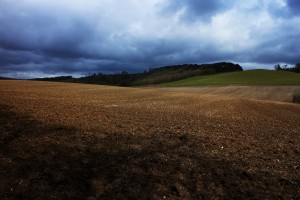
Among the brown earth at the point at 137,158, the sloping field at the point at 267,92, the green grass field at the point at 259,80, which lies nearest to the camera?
the brown earth at the point at 137,158

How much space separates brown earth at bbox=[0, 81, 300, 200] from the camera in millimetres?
8258

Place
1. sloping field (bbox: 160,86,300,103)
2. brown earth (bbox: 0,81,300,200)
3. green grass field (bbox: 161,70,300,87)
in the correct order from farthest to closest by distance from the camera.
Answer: green grass field (bbox: 161,70,300,87) < sloping field (bbox: 160,86,300,103) < brown earth (bbox: 0,81,300,200)

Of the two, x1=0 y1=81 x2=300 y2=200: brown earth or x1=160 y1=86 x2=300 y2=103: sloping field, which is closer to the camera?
x1=0 y1=81 x2=300 y2=200: brown earth

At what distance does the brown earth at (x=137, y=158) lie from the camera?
27.1 ft

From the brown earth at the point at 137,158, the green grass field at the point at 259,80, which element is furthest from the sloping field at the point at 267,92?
the brown earth at the point at 137,158

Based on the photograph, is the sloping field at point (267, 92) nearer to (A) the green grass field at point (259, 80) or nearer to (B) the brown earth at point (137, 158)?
(A) the green grass field at point (259, 80)

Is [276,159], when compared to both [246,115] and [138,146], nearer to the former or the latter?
[138,146]

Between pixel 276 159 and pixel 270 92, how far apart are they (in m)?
43.3

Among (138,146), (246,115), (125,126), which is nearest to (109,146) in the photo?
(138,146)

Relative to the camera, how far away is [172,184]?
8.66 metres

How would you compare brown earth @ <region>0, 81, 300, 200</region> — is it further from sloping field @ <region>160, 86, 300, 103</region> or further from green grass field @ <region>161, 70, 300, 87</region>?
green grass field @ <region>161, 70, 300, 87</region>

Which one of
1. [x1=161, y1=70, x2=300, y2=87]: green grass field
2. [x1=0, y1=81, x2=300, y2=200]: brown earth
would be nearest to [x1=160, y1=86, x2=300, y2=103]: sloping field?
[x1=161, y1=70, x2=300, y2=87]: green grass field

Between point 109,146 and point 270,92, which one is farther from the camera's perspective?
point 270,92

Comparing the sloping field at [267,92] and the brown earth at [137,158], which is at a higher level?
the brown earth at [137,158]
